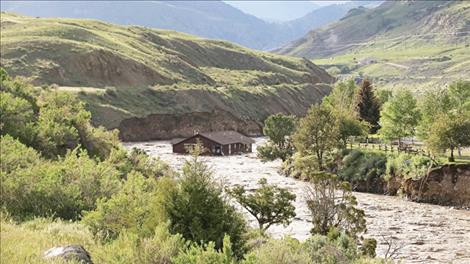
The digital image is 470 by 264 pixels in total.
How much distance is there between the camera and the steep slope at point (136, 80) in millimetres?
127250

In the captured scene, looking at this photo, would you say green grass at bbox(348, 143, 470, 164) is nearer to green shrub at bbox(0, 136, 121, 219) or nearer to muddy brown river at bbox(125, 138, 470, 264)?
muddy brown river at bbox(125, 138, 470, 264)

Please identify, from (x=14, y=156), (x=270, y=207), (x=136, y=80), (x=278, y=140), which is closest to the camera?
(x=14, y=156)

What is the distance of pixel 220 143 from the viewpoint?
355 ft

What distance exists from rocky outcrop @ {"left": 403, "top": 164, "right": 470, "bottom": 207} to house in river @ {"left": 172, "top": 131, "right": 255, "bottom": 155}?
5055cm

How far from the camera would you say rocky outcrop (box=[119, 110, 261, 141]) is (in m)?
126

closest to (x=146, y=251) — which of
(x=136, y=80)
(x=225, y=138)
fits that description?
(x=225, y=138)

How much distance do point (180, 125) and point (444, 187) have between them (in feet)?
277

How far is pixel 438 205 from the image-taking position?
58031 millimetres

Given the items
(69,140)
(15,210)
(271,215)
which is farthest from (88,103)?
(15,210)

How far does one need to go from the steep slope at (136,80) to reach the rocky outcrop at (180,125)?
22cm

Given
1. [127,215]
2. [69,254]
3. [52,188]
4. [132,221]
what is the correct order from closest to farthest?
[69,254] < [132,221] < [127,215] < [52,188]

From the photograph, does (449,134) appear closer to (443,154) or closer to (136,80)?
(443,154)

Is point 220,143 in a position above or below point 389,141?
below

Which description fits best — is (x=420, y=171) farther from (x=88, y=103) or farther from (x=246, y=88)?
(x=246, y=88)
